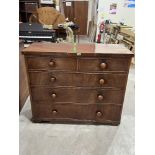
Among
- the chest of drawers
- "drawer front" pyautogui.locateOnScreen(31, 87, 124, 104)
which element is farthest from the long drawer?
"drawer front" pyautogui.locateOnScreen(31, 87, 124, 104)

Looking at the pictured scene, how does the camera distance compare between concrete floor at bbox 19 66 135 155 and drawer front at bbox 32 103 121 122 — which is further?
drawer front at bbox 32 103 121 122

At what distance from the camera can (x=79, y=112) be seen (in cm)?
178

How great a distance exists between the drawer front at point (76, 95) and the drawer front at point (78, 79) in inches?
2.6

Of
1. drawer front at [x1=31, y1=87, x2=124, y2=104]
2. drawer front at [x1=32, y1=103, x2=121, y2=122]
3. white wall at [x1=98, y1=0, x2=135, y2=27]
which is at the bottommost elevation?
drawer front at [x1=32, y1=103, x2=121, y2=122]

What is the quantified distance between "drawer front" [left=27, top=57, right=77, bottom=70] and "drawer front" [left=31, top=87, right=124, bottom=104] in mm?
227

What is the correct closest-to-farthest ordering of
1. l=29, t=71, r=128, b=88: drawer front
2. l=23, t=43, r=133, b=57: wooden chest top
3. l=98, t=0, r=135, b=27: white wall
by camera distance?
1. l=23, t=43, r=133, b=57: wooden chest top
2. l=29, t=71, r=128, b=88: drawer front
3. l=98, t=0, r=135, b=27: white wall

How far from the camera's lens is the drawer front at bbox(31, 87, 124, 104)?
167cm

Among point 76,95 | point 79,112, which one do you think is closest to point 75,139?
point 79,112

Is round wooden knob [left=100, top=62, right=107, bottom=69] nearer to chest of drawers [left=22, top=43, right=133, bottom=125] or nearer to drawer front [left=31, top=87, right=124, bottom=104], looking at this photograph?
chest of drawers [left=22, top=43, right=133, bottom=125]

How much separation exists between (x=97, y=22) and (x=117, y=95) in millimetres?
3649

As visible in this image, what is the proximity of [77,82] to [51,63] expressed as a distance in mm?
315

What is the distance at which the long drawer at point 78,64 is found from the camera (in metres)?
1.53

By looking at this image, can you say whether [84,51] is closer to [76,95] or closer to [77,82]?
[77,82]
